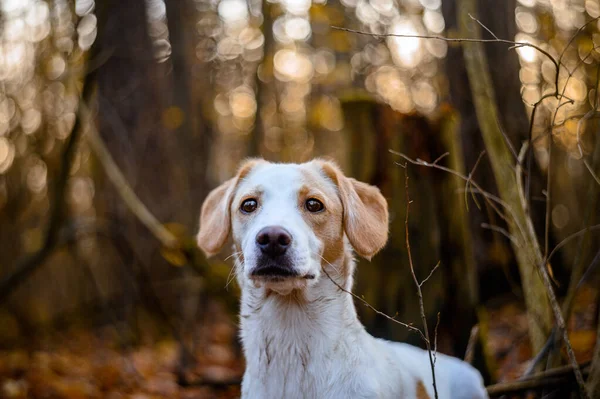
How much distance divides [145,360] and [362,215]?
531cm

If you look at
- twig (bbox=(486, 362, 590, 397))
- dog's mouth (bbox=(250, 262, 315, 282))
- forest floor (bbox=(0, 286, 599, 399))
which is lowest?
forest floor (bbox=(0, 286, 599, 399))

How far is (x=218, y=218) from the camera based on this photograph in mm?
3590

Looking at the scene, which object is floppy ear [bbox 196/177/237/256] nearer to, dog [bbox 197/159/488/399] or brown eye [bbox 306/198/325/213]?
dog [bbox 197/159/488/399]

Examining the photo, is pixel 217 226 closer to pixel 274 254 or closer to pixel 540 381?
pixel 274 254

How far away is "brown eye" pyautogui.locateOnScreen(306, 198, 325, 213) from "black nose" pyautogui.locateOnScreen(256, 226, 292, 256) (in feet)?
1.45

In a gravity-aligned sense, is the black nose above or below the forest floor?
above

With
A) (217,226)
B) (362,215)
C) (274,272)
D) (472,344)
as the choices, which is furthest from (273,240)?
(472,344)

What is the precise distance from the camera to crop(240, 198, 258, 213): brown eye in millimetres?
3293

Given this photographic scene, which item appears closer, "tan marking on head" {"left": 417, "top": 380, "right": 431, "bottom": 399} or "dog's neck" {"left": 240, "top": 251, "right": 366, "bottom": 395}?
"dog's neck" {"left": 240, "top": 251, "right": 366, "bottom": 395}

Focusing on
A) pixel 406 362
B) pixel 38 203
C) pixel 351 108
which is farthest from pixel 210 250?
pixel 38 203

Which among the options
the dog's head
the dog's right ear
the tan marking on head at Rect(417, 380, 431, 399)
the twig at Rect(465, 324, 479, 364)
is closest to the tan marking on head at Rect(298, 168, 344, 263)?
the dog's head

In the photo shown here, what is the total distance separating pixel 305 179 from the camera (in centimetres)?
332

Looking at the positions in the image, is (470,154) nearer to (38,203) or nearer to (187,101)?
(187,101)

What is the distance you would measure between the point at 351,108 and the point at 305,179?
54.6 inches
